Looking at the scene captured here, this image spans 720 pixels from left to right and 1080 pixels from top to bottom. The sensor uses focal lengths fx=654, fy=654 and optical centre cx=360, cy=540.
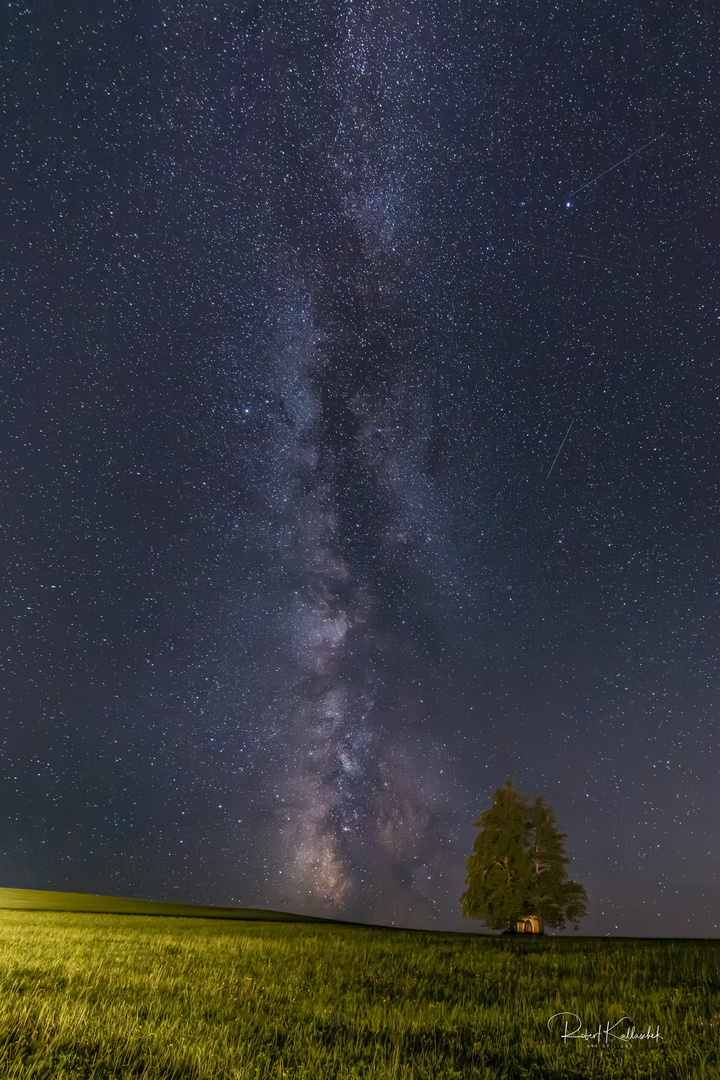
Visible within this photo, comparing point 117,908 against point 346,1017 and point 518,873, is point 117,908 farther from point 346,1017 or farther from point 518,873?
point 346,1017

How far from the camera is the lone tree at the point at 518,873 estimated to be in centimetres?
3212

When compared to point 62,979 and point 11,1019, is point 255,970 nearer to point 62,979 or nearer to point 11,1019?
point 62,979

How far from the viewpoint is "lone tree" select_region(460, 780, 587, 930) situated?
32.1 m

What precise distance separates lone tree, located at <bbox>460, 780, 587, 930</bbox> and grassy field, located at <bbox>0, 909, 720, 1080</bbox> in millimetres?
25239

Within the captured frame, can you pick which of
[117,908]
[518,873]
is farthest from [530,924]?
[117,908]

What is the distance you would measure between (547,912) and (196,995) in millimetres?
31377

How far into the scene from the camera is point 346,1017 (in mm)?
5406

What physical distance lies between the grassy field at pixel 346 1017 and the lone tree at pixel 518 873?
82.8ft

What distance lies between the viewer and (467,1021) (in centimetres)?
541

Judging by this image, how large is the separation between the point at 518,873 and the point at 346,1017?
30.6 meters

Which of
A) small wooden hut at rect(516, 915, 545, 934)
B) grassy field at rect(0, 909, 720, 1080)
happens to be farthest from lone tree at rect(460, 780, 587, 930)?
grassy field at rect(0, 909, 720, 1080)

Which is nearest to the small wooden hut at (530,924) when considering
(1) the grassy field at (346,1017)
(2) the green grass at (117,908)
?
(2) the green grass at (117,908)

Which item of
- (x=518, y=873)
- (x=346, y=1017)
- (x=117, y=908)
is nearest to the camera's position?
(x=346, y=1017)

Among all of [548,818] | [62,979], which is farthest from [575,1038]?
[548,818]
